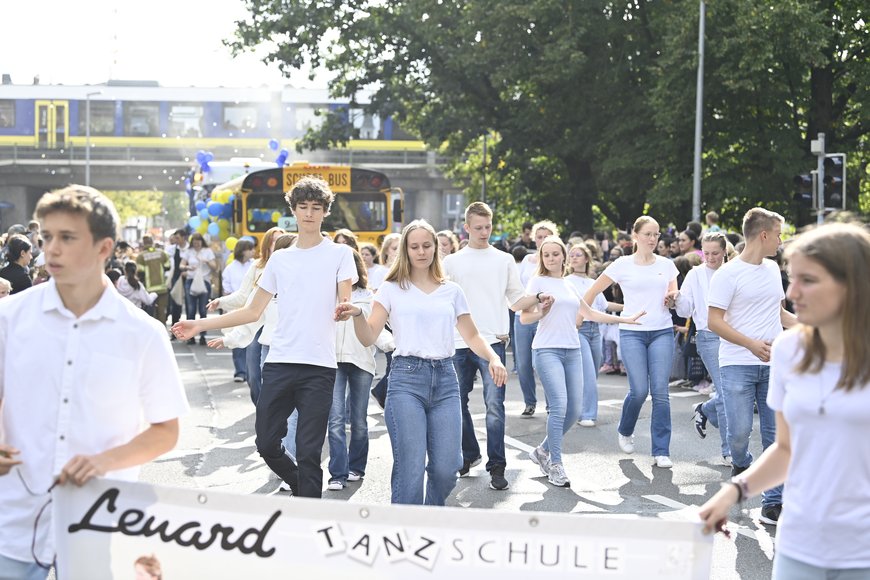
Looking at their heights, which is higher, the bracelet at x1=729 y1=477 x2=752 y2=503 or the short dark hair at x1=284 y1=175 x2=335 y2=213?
the short dark hair at x1=284 y1=175 x2=335 y2=213

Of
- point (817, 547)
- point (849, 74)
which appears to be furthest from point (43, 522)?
point (849, 74)

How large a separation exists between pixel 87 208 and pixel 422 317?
3199 millimetres

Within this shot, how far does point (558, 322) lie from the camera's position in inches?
372

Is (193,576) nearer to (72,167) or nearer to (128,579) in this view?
(128,579)

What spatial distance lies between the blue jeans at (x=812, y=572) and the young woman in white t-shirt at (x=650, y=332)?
625 cm

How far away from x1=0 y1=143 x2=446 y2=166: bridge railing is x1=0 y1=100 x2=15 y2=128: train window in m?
0.83

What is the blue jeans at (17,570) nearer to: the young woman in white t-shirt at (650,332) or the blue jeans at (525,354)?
the young woman in white t-shirt at (650,332)

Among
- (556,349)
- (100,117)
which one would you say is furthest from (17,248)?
(100,117)

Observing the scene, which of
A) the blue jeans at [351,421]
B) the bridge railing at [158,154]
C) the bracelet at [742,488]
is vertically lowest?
the blue jeans at [351,421]

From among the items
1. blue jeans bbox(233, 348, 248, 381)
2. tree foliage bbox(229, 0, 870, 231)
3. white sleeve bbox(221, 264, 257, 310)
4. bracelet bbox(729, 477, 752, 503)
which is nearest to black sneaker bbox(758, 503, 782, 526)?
white sleeve bbox(221, 264, 257, 310)

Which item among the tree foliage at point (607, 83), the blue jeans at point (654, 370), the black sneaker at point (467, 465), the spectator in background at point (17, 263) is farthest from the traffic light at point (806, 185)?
the spectator in background at point (17, 263)

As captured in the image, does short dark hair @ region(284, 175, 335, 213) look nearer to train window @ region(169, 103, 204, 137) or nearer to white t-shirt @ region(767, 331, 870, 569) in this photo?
white t-shirt @ region(767, 331, 870, 569)

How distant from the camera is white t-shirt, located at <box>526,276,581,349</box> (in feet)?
31.0

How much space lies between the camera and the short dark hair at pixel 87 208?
3.51m
